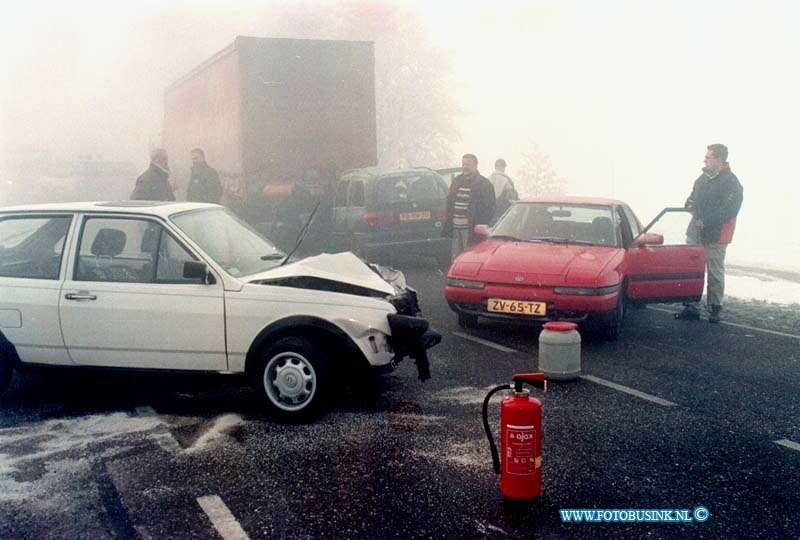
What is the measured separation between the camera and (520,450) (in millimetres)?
4008

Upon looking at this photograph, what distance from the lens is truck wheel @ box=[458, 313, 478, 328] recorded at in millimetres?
8578

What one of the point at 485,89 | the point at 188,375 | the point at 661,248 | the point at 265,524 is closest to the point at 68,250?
the point at 188,375

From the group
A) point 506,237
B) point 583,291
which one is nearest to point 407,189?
point 506,237

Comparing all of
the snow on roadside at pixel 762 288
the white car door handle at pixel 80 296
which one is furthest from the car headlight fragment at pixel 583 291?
the snow on roadside at pixel 762 288

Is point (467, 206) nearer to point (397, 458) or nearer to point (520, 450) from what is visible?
point (397, 458)

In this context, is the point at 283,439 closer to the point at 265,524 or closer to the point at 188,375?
the point at 188,375

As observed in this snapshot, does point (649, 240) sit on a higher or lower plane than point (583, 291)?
higher

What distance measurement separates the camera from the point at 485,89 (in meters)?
105

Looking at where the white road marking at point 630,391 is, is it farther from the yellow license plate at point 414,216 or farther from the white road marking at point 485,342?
the yellow license plate at point 414,216

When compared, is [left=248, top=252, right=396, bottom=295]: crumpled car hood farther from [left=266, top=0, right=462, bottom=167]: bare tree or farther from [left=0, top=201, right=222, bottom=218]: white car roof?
[left=266, top=0, right=462, bottom=167]: bare tree

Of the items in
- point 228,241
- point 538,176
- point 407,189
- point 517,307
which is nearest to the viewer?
point 228,241

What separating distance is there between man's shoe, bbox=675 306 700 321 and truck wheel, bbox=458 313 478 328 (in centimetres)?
273

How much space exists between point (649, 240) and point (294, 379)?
4728mm

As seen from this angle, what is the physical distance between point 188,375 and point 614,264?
4.43m
